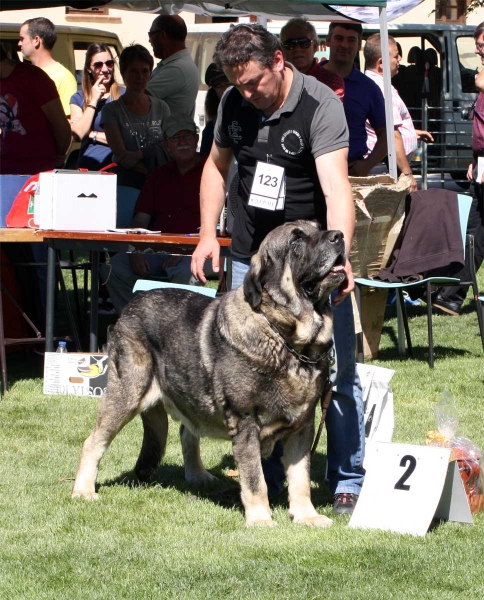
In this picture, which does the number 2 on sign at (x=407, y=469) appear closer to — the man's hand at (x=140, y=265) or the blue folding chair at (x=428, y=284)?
the blue folding chair at (x=428, y=284)

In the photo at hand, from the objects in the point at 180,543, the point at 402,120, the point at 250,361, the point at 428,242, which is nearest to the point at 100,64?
the point at 402,120

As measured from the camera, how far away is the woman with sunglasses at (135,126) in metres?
9.05

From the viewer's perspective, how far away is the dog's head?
4.03 meters

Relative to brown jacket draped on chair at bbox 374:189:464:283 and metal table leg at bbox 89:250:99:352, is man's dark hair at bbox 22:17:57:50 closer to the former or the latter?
metal table leg at bbox 89:250:99:352

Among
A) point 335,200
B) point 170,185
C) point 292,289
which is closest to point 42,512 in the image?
point 292,289

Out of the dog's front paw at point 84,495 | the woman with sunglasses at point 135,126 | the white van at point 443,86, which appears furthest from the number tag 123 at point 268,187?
the white van at point 443,86

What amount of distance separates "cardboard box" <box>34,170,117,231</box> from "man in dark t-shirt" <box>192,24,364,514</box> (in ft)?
7.88

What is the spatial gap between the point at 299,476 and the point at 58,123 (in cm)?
461

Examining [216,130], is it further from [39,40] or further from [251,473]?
[39,40]

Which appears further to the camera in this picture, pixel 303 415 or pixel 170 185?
pixel 170 185

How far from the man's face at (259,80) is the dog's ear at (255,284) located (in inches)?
26.9

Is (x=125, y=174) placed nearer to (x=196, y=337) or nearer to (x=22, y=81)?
(x=22, y=81)

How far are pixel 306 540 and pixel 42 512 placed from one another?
1.30 meters

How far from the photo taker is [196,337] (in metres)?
4.58
